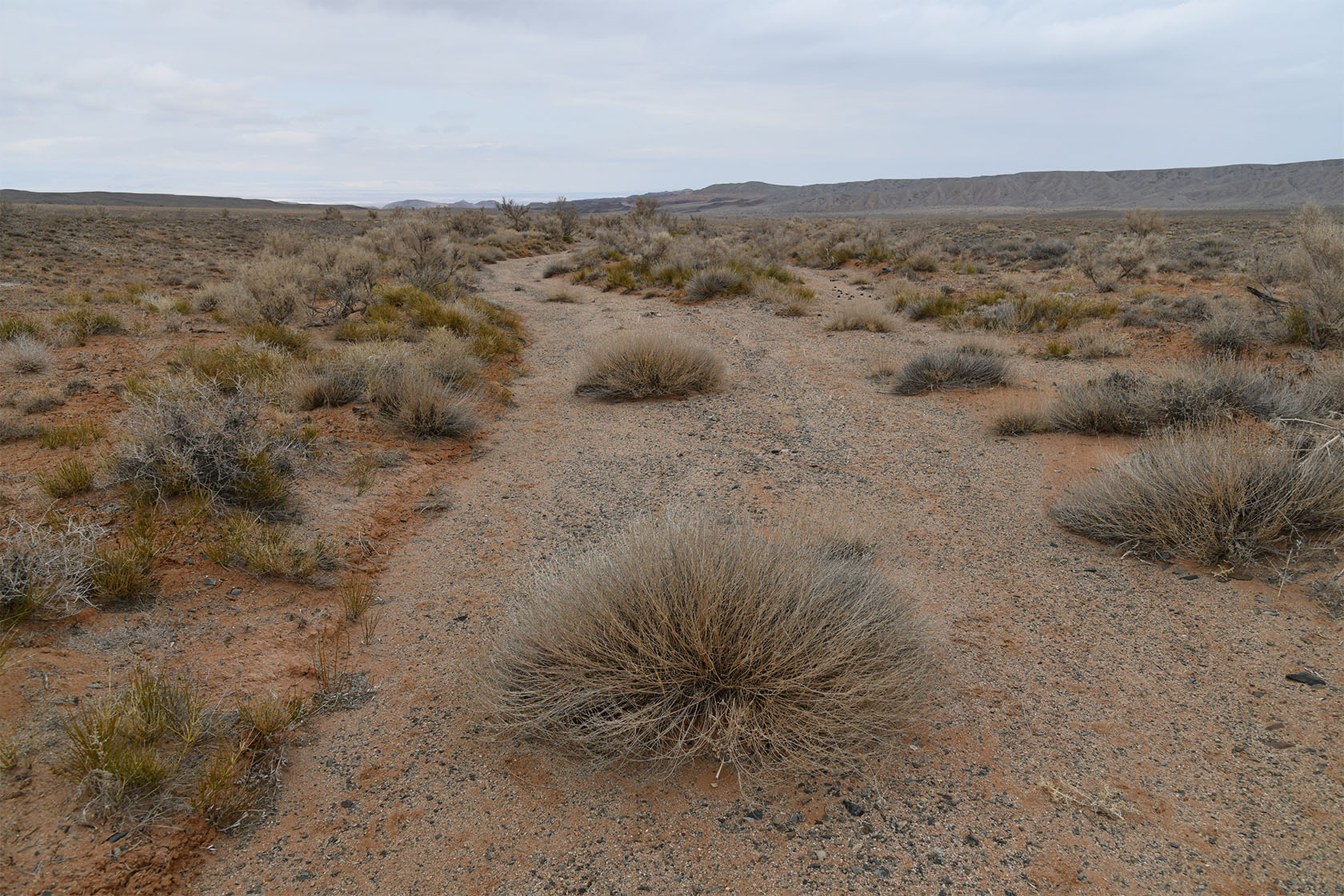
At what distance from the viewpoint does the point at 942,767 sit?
8.92 ft

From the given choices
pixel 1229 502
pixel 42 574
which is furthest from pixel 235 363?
pixel 1229 502

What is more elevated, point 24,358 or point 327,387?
point 24,358

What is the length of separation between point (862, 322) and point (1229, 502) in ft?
28.2

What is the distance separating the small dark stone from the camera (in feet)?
9.95

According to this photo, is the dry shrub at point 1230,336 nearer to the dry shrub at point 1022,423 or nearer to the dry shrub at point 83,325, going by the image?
the dry shrub at point 1022,423

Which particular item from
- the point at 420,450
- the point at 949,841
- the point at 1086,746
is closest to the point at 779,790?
the point at 949,841

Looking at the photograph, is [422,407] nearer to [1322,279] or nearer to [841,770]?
[841,770]

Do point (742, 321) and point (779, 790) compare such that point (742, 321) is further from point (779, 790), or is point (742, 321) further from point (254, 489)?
point (779, 790)

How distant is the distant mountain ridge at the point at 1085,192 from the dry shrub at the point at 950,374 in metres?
66.4

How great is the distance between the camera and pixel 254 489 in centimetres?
469

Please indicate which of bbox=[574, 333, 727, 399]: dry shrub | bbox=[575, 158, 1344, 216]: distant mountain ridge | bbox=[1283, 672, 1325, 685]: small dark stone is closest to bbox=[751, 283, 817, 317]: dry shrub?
bbox=[574, 333, 727, 399]: dry shrub

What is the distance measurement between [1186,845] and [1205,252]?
22.8 metres

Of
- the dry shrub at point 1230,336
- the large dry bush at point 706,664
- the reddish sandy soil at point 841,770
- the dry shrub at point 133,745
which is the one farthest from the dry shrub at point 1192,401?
the dry shrub at point 133,745

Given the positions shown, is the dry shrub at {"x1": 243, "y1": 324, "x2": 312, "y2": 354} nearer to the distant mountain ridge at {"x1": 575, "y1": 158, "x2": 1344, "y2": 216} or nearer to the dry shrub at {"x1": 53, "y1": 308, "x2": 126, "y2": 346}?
the dry shrub at {"x1": 53, "y1": 308, "x2": 126, "y2": 346}
